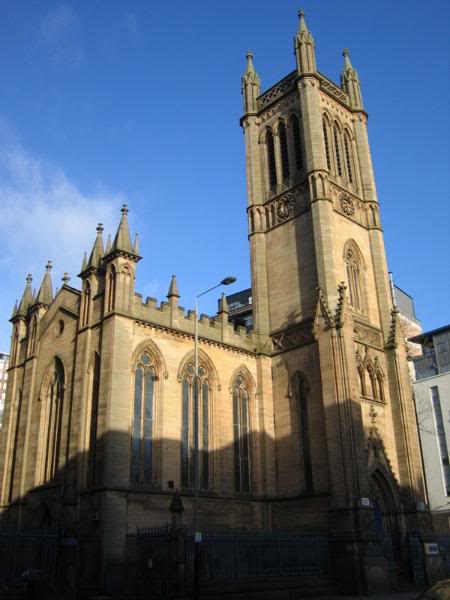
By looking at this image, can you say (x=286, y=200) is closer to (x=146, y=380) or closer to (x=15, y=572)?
(x=146, y=380)

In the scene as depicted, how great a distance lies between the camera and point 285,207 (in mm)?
39906

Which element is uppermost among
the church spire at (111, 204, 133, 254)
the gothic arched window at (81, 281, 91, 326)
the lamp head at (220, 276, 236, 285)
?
the church spire at (111, 204, 133, 254)

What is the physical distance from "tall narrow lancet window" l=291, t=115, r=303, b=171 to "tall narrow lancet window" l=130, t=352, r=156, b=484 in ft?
56.1

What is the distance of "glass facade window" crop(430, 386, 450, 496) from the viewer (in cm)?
4212

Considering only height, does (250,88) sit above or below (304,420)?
above

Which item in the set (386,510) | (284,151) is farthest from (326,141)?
(386,510)

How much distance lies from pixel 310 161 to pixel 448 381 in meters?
18.2

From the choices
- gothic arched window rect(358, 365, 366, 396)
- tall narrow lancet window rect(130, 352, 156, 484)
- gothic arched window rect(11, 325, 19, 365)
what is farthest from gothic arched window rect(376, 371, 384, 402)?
gothic arched window rect(11, 325, 19, 365)

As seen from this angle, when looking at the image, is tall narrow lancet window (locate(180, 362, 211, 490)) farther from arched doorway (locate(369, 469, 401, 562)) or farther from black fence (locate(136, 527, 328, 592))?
arched doorway (locate(369, 469, 401, 562))

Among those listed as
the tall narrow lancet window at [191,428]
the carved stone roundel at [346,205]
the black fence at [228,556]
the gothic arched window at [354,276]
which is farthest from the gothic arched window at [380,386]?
the carved stone roundel at [346,205]

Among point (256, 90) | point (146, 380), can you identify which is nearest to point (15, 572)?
point (146, 380)

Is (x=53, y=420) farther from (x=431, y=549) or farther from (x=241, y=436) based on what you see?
(x=431, y=549)

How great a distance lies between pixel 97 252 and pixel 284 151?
15522 millimetres

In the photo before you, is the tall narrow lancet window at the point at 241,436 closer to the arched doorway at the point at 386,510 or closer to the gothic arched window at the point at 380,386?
the arched doorway at the point at 386,510
